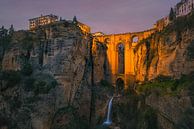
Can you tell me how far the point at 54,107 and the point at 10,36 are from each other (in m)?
21.1

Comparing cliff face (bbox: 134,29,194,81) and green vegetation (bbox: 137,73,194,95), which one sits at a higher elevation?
cliff face (bbox: 134,29,194,81)

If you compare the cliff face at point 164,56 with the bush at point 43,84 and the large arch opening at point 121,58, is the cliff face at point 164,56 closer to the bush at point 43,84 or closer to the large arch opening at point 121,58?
the large arch opening at point 121,58

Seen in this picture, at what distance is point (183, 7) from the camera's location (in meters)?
68.1

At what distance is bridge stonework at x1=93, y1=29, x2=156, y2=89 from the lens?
7169 centimetres

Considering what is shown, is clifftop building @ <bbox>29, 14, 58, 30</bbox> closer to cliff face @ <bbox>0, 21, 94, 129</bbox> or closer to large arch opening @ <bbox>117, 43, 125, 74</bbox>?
large arch opening @ <bbox>117, 43, 125, 74</bbox>

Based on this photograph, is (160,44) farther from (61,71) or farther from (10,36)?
(10,36)

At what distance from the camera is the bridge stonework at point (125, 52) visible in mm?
71688

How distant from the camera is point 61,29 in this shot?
56594 mm

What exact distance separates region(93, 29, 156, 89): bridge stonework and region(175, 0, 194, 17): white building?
259 inches

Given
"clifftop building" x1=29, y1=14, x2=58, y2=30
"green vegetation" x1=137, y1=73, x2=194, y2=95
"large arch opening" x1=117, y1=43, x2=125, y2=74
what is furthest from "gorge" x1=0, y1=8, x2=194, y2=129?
"clifftop building" x1=29, y1=14, x2=58, y2=30

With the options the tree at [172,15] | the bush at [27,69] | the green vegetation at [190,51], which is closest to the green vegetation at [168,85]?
the green vegetation at [190,51]

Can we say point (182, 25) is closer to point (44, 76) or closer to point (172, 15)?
point (172, 15)

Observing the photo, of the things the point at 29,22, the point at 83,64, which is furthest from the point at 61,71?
the point at 29,22

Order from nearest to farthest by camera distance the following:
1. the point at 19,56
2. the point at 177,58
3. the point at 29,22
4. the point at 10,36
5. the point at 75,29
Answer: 1. the point at 177,58
2. the point at 75,29
3. the point at 19,56
4. the point at 10,36
5. the point at 29,22
